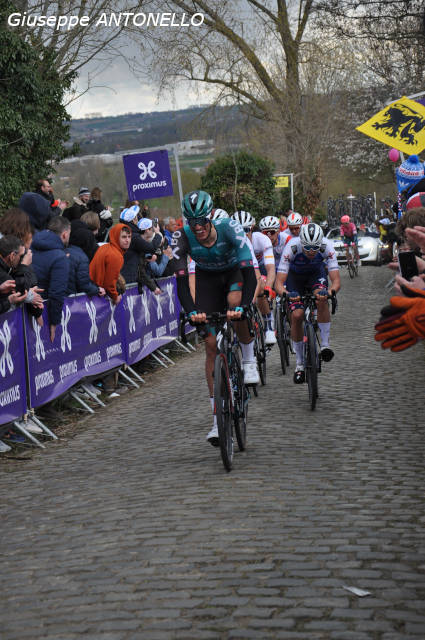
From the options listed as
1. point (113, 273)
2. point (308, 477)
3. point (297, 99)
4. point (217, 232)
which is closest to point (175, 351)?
point (113, 273)

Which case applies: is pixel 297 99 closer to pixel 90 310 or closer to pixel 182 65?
pixel 182 65

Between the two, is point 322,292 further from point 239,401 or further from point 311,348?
point 239,401

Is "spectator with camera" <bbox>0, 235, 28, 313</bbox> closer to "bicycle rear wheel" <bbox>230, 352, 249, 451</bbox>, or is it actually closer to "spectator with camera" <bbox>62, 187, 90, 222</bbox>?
"bicycle rear wheel" <bbox>230, 352, 249, 451</bbox>

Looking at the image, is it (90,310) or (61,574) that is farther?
(90,310)

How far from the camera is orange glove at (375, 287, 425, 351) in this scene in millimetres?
4504

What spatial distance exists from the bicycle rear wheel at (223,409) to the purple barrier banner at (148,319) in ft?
17.9

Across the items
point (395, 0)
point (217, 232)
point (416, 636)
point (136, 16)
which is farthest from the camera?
point (136, 16)

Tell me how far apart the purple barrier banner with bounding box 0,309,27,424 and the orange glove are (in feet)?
15.9

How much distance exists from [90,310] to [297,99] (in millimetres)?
37506

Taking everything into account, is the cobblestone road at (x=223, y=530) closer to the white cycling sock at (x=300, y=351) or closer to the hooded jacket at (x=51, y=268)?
the white cycling sock at (x=300, y=351)

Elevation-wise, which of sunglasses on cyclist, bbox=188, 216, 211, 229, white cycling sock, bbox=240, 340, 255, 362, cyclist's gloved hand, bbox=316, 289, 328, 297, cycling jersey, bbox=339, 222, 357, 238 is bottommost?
cycling jersey, bbox=339, 222, 357, 238

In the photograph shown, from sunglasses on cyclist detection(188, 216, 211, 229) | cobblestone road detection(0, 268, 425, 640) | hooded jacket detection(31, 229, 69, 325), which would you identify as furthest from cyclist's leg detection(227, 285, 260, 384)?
hooded jacket detection(31, 229, 69, 325)

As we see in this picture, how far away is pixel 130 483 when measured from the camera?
24.3ft

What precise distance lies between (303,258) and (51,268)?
278cm
